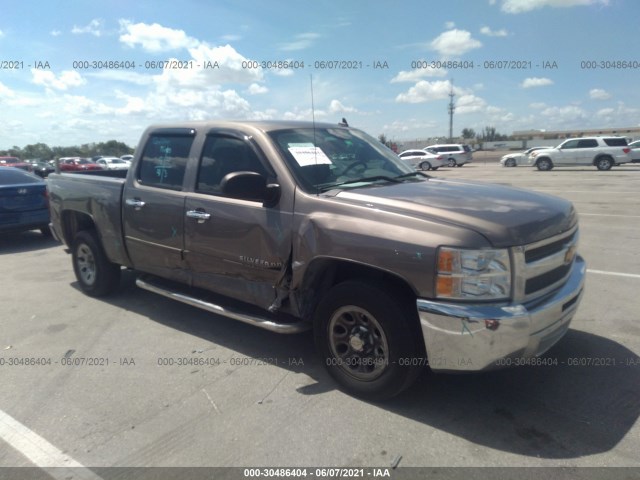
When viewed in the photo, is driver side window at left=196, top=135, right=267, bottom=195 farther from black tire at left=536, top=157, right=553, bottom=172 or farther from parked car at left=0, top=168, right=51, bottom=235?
black tire at left=536, top=157, right=553, bottom=172

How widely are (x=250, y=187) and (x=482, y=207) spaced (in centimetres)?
161

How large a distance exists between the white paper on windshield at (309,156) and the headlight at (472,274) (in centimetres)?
147

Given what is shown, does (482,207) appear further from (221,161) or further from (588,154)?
(588,154)

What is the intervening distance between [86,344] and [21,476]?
6.19 ft

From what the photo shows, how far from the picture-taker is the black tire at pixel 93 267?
18.6 ft

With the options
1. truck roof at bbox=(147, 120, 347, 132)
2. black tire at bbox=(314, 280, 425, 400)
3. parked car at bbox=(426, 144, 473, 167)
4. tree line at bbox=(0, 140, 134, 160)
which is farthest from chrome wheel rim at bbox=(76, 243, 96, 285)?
tree line at bbox=(0, 140, 134, 160)

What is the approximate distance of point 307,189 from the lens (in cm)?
368

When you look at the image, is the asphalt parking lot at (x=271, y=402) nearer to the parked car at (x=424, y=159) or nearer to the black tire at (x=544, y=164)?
the black tire at (x=544, y=164)

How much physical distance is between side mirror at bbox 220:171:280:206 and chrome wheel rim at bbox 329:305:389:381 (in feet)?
3.27

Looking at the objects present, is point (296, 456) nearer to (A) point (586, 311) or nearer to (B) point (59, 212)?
(A) point (586, 311)

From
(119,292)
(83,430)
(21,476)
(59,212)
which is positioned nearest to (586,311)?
(83,430)

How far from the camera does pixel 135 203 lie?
16.0ft

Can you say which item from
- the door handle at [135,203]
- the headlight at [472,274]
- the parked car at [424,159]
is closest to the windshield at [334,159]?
the headlight at [472,274]

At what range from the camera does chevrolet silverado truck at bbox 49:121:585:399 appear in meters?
2.91
